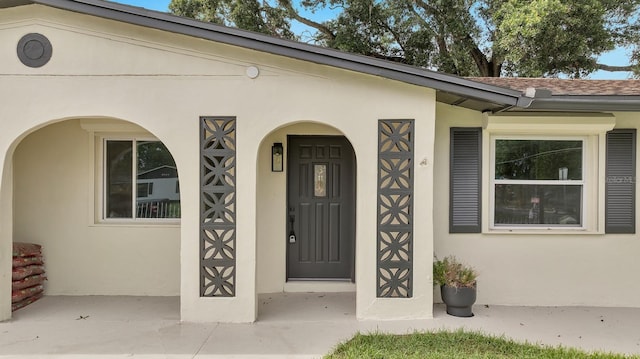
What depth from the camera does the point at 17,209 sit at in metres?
6.97

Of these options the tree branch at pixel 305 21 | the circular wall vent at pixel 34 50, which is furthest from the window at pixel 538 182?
the tree branch at pixel 305 21

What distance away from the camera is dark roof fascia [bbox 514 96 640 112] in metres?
5.39

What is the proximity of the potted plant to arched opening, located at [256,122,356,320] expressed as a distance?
5.26 feet

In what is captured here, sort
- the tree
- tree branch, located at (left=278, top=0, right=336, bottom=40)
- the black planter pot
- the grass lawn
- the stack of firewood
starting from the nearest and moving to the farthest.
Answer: the grass lawn
the black planter pot
the stack of firewood
the tree
tree branch, located at (left=278, top=0, right=336, bottom=40)

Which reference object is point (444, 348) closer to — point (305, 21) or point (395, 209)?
point (395, 209)

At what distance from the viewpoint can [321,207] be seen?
7.28 m

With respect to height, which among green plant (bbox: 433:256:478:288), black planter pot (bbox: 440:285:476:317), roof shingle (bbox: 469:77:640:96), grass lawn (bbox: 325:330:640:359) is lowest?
grass lawn (bbox: 325:330:640:359)

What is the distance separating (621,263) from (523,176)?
1836 millimetres

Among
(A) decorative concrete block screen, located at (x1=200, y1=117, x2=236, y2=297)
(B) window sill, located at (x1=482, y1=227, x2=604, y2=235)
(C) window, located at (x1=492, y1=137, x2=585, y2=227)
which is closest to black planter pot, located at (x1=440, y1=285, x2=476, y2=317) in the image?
(B) window sill, located at (x1=482, y1=227, x2=604, y2=235)

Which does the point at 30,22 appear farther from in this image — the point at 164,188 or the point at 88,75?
the point at 164,188

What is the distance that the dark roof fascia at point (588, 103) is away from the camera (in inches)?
212

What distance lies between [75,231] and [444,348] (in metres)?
5.68

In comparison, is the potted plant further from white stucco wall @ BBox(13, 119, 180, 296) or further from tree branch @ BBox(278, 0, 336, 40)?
tree branch @ BBox(278, 0, 336, 40)

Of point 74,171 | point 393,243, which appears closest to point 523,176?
point 393,243
